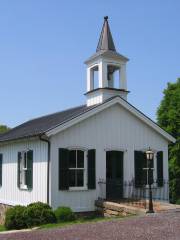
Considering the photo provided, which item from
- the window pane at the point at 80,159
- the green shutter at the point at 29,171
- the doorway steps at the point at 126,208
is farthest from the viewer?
the green shutter at the point at 29,171

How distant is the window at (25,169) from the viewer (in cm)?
2034

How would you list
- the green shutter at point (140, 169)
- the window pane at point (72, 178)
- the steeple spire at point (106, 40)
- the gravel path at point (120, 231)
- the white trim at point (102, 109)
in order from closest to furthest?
the gravel path at point (120, 231)
the white trim at point (102, 109)
the window pane at point (72, 178)
the green shutter at point (140, 169)
the steeple spire at point (106, 40)

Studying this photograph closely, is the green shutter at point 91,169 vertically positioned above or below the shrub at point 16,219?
above

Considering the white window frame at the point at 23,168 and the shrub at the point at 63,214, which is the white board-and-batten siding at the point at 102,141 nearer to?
the shrub at the point at 63,214

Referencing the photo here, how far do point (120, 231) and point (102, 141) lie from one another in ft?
26.3

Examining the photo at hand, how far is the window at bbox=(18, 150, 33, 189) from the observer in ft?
66.7

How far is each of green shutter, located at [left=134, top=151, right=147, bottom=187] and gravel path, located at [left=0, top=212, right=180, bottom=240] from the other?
6.11 metres

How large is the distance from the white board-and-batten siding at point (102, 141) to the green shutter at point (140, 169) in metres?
0.21

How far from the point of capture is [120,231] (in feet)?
40.7

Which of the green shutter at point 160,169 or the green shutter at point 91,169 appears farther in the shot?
the green shutter at point 160,169

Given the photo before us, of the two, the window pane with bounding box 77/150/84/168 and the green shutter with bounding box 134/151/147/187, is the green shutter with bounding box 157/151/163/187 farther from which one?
the window pane with bounding box 77/150/84/168

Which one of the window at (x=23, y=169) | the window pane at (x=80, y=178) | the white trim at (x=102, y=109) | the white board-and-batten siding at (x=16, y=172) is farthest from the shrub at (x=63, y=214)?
Answer: the window at (x=23, y=169)

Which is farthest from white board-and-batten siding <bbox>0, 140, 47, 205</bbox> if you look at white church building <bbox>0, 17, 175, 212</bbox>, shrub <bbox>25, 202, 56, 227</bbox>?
shrub <bbox>25, 202, 56, 227</bbox>

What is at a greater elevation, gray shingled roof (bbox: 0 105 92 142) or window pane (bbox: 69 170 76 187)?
gray shingled roof (bbox: 0 105 92 142)
